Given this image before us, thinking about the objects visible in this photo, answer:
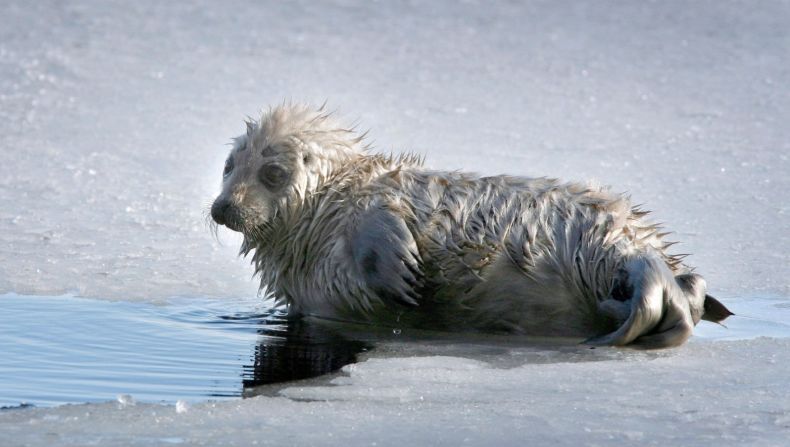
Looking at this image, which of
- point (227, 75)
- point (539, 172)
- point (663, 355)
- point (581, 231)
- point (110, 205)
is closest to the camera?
point (663, 355)

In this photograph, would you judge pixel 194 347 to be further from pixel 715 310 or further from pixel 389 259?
pixel 715 310

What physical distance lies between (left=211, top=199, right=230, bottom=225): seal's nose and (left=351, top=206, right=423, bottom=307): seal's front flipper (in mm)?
543

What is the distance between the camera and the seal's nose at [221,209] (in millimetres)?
4848

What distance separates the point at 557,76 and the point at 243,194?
195 inches

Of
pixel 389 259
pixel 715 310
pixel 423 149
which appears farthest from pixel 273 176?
pixel 423 149

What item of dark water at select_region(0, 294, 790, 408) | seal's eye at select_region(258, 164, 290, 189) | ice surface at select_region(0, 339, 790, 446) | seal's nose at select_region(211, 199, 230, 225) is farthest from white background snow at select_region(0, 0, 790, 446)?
seal's eye at select_region(258, 164, 290, 189)

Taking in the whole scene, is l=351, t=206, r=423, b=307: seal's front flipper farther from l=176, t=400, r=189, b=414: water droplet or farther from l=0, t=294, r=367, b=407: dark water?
l=176, t=400, r=189, b=414: water droplet

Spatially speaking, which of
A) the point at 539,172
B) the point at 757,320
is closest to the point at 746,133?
the point at 539,172

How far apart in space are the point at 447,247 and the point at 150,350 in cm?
111

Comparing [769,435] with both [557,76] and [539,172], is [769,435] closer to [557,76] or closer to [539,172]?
[539,172]

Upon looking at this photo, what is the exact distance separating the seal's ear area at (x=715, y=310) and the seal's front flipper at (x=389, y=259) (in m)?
1.01

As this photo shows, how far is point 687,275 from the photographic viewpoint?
4.45 m

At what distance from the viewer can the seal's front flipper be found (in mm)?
4504

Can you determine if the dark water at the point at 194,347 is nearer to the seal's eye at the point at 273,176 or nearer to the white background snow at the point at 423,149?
the white background snow at the point at 423,149
